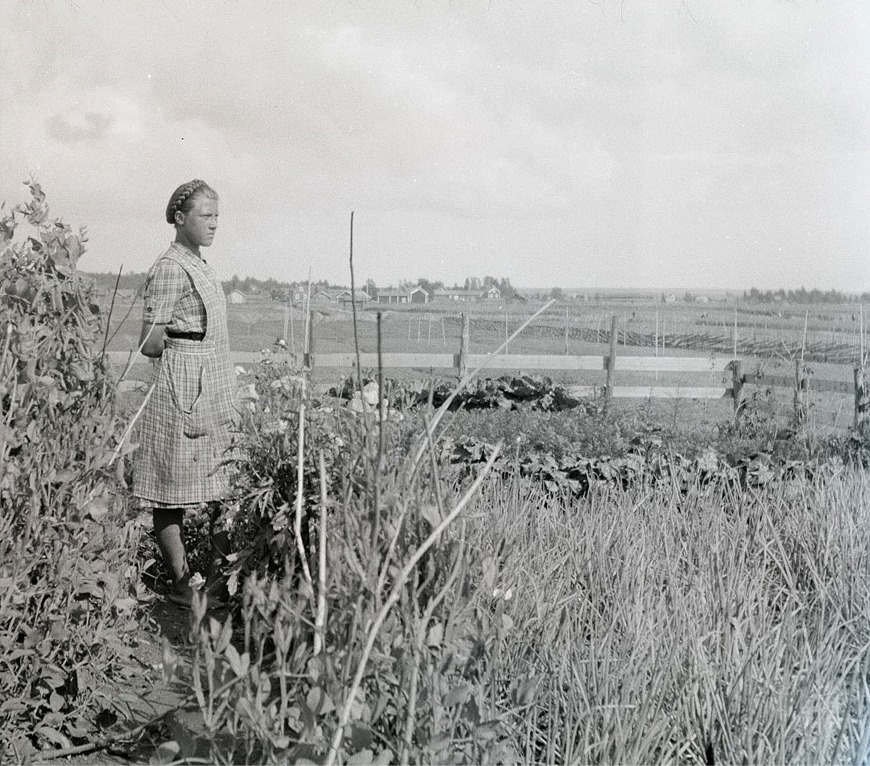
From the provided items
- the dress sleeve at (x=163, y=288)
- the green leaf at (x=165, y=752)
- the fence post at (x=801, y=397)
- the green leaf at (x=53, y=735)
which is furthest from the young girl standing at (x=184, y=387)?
the fence post at (x=801, y=397)

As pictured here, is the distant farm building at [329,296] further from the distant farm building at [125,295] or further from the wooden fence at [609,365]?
the wooden fence at [609,365]

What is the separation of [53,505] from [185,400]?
118cm

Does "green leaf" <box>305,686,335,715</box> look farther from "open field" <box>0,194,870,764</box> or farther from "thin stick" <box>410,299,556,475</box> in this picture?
"thin stick" <box>410,299,556,475</box>

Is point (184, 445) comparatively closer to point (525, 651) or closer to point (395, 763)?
point (525, 651)

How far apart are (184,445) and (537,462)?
74.5 inches

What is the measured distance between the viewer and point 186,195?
339cm

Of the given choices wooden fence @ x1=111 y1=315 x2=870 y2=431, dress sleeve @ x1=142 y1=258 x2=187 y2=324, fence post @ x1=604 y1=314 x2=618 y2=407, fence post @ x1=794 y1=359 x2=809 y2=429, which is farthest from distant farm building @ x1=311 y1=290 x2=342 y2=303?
fence post @ x1=604 y1=314 x2=618 y2=407

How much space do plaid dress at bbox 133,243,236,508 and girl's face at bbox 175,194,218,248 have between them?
7 centimetres

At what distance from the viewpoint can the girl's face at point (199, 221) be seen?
11.2 ft

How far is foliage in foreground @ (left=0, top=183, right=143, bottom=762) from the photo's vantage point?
86.6 inches

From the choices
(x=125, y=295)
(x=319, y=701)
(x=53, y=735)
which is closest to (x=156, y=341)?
(x=125, y=295)

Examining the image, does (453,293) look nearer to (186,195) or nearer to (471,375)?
(471,375)

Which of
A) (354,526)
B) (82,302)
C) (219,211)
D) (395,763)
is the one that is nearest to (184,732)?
(395,763)

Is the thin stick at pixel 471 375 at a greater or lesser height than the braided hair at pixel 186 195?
lesser
